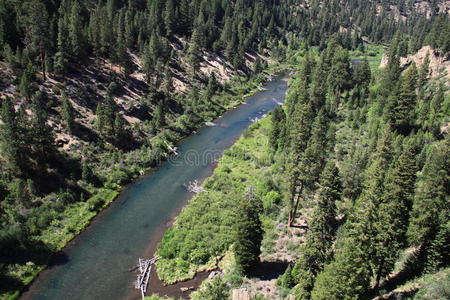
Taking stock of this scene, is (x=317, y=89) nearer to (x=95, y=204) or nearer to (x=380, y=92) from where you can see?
(x=380, y=92)

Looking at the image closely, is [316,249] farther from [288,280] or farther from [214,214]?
[214,214]

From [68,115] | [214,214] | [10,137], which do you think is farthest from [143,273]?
[68,115]

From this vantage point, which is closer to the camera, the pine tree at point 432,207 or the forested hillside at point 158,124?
the pine tree at point 432,207

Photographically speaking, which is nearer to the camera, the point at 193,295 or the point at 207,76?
the point at 193,295

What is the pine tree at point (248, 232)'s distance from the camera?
39.5 metres

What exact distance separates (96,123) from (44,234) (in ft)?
90.2

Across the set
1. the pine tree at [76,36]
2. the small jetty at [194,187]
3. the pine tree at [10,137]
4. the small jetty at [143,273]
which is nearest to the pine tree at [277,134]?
the small jetty at [194,187]

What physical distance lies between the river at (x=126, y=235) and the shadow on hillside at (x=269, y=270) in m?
11.8

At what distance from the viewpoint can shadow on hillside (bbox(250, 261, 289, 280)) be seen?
40.8 m

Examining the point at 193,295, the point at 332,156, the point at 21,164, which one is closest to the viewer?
the point at 193,295

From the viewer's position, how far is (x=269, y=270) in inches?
1642

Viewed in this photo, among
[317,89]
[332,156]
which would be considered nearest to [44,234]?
[332,156]

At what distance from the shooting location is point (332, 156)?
67875mm

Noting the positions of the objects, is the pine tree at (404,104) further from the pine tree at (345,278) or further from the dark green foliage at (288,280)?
the pine tree at (345,278)
